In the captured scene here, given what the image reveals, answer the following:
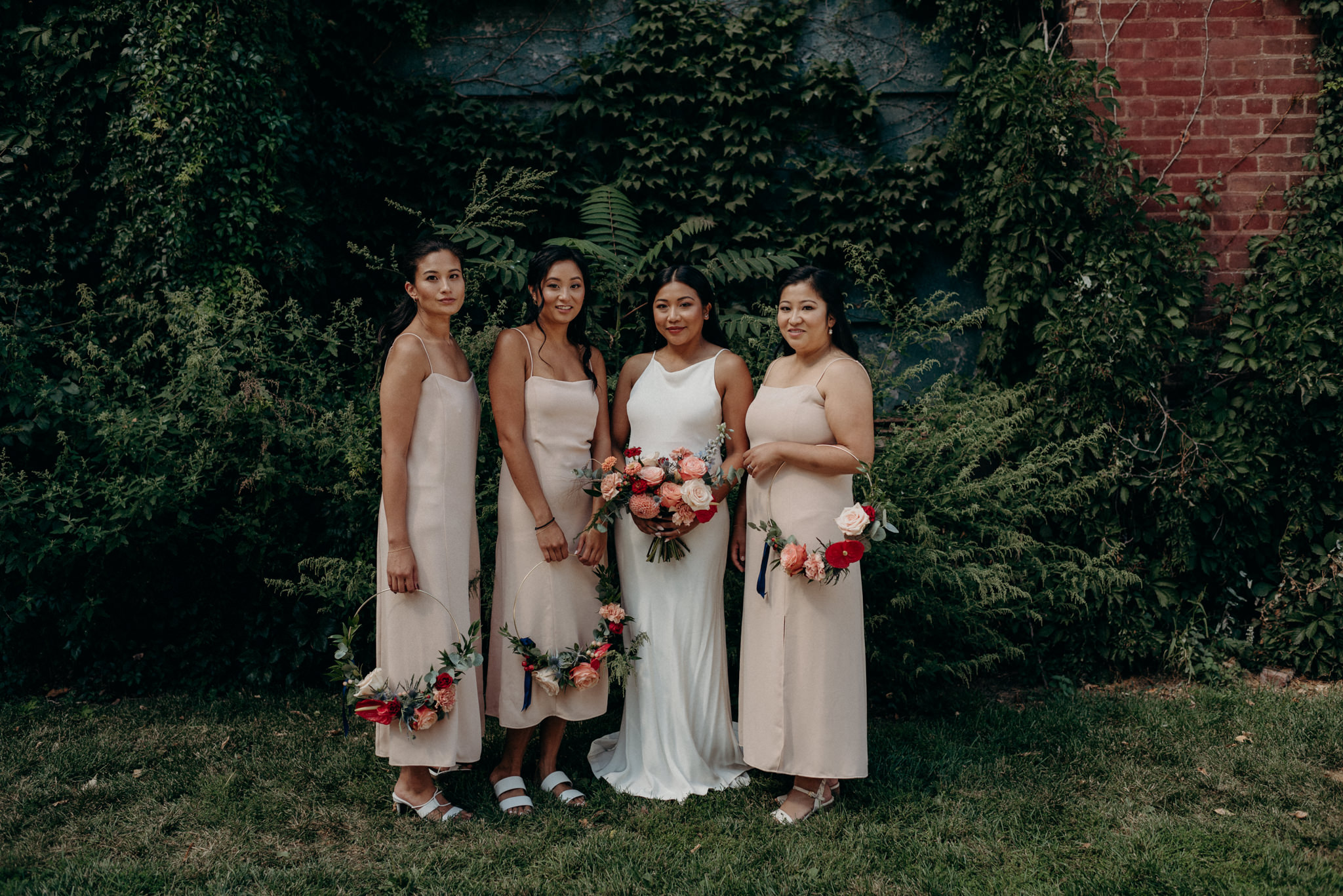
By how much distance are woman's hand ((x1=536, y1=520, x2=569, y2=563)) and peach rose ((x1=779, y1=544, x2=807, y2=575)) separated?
3.15 ft

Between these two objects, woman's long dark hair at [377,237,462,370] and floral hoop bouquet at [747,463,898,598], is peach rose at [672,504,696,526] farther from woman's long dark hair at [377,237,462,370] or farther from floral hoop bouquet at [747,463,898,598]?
woman's long dark hair at [377,237,462,370]

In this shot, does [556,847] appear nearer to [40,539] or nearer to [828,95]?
[40,539]

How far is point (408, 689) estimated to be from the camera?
3482 mm

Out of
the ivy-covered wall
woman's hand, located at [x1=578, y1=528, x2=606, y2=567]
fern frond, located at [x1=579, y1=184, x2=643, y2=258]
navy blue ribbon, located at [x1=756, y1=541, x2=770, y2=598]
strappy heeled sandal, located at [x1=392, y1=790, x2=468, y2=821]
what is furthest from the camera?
fern frond, located at [x1=579, y1=184, x2=643, y2=258]

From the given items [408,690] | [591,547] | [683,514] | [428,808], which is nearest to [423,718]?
[408,690]

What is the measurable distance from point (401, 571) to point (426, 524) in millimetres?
217

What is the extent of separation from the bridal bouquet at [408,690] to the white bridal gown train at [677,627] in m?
0.79

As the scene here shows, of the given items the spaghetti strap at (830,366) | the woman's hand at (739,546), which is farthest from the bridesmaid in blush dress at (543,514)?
the spaghetti strap at (830,366)

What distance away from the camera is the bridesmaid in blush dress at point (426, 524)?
3.49m

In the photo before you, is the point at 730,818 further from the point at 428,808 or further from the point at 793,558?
the point at 428,808

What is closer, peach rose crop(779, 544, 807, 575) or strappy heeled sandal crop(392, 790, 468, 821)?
peach rose crop(779, 544, 807, 575)

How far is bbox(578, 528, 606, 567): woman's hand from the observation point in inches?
149

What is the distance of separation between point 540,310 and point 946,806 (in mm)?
2787

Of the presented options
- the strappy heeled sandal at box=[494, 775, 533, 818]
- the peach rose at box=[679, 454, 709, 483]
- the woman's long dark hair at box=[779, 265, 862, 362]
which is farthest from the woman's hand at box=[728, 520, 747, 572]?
the strappy heeled sandal at box=[494, 775, 533, 818]
